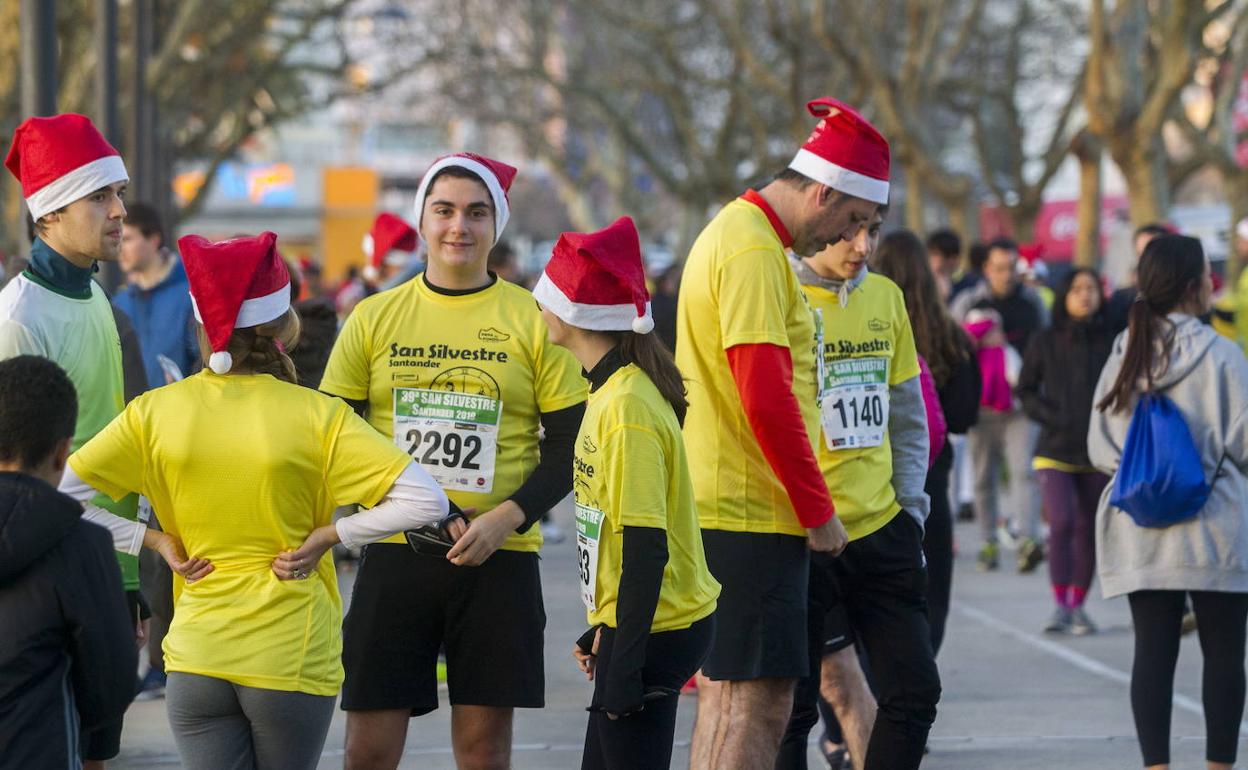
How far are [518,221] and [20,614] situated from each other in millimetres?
80560

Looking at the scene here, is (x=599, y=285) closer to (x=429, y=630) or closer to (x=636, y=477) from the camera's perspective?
(x=636, y=477)

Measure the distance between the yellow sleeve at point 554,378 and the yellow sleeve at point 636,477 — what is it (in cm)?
80

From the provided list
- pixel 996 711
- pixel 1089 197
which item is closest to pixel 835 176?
pixel 996 711

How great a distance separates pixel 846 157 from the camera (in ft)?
17.3

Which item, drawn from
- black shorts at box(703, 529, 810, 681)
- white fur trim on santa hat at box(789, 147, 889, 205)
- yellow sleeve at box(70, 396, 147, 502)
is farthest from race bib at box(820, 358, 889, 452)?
yellow sleeve at box(70, 396, 147, 502)

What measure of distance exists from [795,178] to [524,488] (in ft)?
3.61

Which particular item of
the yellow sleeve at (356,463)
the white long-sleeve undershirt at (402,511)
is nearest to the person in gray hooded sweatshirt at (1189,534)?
the white long-sleeve undershirt at (402,511)

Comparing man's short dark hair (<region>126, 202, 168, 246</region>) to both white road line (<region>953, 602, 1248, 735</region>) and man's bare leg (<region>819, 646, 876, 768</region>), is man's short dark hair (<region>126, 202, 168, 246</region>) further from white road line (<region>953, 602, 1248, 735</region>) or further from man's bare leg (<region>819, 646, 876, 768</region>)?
white road line (<region>953, 602, 1248, 735</region>)

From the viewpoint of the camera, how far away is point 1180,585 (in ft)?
21.5

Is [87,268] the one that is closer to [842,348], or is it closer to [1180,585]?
[842,348]

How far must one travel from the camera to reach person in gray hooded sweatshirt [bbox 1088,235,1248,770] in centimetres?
655

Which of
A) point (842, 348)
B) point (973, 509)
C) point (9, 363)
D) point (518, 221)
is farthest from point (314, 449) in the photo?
point (518, 221)

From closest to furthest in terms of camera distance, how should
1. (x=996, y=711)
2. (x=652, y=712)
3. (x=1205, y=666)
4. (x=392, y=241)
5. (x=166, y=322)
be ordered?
(x=652, y=712) → (x=1205, y=666) → (x=996, y=711) → (x=166, y=322) → (x=392, y=241)

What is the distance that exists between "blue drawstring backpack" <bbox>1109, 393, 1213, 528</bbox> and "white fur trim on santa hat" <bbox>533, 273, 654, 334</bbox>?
2.50m
